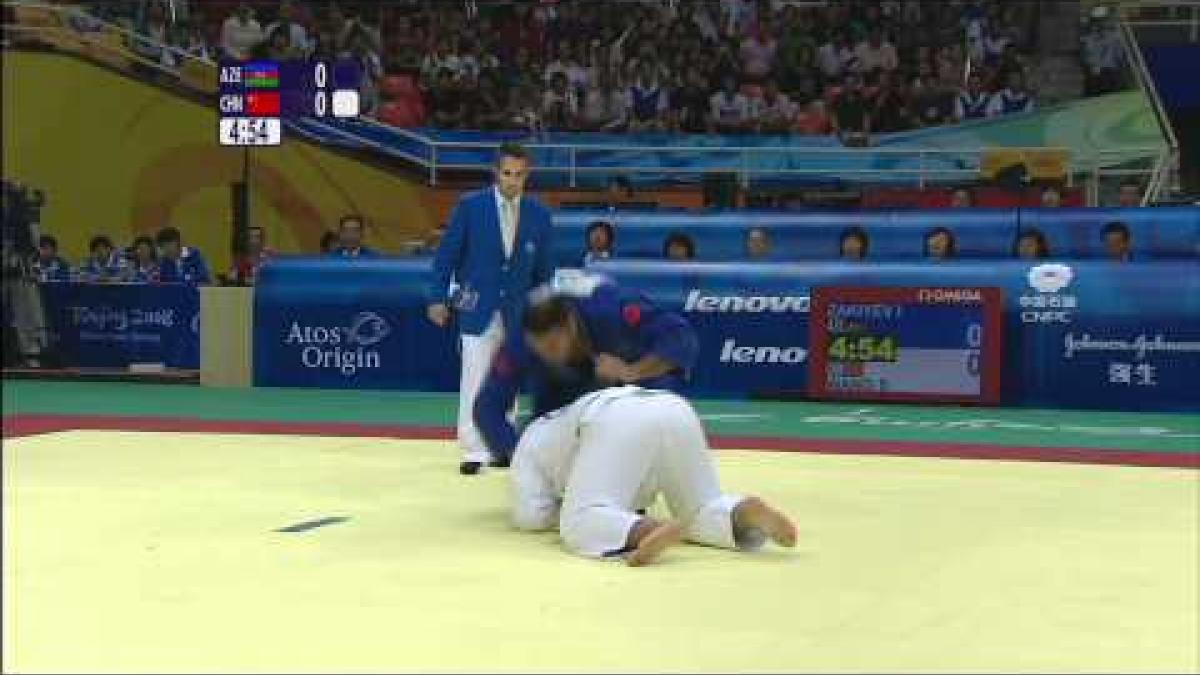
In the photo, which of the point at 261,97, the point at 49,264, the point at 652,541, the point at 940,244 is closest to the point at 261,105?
the point at 261,97

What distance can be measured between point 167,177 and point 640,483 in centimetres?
1801

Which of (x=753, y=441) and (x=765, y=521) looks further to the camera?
(x=753, y=441)

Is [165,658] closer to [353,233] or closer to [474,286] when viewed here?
[474,286]

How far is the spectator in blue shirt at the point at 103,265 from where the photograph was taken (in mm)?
17000

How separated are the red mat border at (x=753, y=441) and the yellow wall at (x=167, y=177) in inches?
422

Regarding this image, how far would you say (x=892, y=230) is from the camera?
49.7ft

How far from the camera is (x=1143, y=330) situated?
13445mm

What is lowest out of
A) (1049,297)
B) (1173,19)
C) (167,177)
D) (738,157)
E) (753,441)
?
(753,441)

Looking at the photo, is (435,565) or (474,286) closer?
(435,565)

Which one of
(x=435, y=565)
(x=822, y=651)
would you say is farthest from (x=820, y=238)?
(x=822, y=651)

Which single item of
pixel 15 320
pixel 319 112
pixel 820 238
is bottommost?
pixel 15 320

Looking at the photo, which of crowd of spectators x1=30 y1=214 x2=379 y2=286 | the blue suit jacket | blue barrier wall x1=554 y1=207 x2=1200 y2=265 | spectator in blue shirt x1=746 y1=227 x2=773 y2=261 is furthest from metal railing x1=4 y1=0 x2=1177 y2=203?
the blue suit jacket

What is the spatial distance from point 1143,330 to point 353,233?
7383 millimetres

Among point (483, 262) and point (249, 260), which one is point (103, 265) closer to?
point (249, 260)
